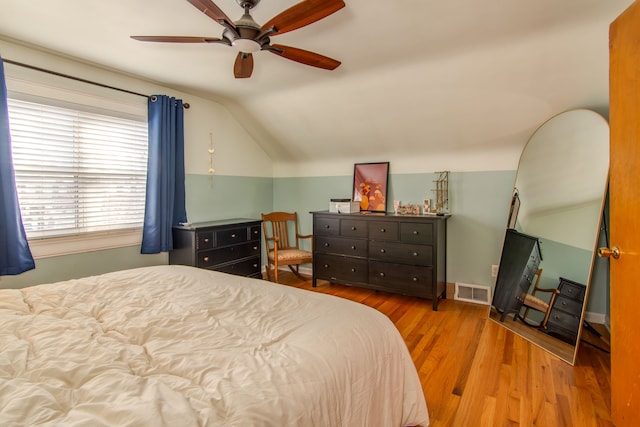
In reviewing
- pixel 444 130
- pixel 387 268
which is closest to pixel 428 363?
pixel 387 268

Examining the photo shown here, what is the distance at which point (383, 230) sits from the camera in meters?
3.61

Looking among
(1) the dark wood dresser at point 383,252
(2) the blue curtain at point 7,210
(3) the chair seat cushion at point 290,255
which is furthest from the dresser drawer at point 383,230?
(2) the blue curtain at point 7,210

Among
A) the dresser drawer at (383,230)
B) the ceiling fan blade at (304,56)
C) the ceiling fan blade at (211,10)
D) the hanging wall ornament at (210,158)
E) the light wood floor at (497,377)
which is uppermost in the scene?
the ceiling fan blade at (304,56)

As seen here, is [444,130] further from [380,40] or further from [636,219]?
[636,219]

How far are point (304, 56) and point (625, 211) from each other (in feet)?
6.42

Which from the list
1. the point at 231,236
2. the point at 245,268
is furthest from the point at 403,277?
the point at 231,236

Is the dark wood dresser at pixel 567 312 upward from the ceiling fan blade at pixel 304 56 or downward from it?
downward

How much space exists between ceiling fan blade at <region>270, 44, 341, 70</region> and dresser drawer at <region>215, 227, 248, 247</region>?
2.08m

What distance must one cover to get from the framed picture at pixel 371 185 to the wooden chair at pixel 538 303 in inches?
70.2

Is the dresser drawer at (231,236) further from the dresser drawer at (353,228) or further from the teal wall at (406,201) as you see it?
the dresser drawer at (353,228)

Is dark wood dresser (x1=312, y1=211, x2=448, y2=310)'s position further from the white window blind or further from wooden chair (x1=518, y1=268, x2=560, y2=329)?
the white window blind

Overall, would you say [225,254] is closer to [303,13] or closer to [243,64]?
[243,64]

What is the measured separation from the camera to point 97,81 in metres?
2.96

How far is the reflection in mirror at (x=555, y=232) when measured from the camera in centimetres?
235
